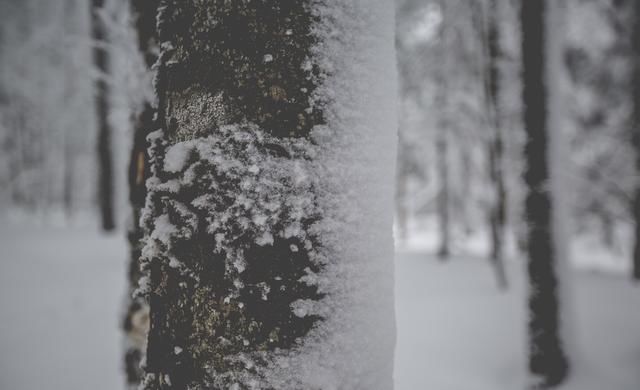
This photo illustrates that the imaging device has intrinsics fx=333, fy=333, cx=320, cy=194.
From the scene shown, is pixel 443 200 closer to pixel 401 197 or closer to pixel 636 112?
pixel 401 197

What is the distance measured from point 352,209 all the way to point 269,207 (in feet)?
0.44

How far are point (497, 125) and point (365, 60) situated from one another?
782 cm

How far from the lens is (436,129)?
1073 centimetres

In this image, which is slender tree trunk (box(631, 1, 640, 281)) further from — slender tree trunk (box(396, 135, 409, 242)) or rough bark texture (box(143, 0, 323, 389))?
rough bark texture (box(143, 0, 323, 389))

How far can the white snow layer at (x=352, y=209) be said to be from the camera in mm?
492

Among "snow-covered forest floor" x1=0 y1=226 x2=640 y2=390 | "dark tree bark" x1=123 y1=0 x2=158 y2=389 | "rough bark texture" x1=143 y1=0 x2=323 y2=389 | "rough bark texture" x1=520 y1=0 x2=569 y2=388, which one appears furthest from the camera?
"snow-covered forest floor" x1=0 y1=226 x2=640 y2=390

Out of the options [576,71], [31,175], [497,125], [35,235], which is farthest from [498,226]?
[31,175]

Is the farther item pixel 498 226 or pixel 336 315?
pixel 498 226

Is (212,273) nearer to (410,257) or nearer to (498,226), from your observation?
(498,226)

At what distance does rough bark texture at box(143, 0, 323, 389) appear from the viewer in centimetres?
48

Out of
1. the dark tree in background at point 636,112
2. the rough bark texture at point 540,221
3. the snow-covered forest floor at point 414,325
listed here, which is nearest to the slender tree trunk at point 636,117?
the dark tree in background at point 636,112

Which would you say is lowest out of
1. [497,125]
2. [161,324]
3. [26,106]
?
[161,324]

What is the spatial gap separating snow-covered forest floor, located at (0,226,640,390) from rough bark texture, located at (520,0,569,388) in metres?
0.30

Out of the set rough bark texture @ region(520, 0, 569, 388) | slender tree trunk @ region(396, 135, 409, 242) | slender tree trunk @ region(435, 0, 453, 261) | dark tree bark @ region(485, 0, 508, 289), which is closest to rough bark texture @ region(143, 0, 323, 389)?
rough bark texture @ region(520, 0, 569, 388)
